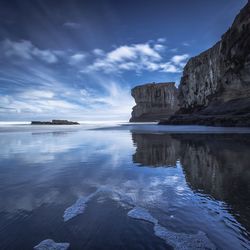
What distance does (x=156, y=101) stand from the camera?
125 meters

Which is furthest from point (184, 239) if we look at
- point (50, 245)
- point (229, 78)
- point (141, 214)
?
point (229, 78)

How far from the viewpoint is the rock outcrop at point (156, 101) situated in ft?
405

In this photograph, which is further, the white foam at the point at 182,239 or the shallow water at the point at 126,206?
the shallow water at the point at 126,206

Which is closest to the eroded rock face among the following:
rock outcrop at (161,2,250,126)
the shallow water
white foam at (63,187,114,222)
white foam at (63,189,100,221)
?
rock outcrop at (161,2,250,126)

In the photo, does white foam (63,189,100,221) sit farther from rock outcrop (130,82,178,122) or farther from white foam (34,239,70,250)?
rock outcrop (130,82,178,122)

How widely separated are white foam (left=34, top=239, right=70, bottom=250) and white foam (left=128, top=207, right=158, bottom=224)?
1142 millimetres

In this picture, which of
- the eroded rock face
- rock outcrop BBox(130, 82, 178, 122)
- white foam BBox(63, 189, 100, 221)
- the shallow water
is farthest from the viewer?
rock outcrop BBox(130, 82, 178, 122)

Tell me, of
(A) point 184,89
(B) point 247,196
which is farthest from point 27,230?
(A) point 184,89

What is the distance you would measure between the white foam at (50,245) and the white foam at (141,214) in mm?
1142

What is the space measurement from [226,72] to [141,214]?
45.7 m

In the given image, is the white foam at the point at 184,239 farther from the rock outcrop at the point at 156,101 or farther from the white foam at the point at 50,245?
the rock outcrop at the point at 156,101

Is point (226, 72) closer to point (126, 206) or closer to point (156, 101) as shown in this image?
point (126, 206)

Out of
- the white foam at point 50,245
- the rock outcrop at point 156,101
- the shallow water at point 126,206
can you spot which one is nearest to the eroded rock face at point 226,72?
the shallow water at point 126,206

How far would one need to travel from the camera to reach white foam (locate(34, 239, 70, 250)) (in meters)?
2.39
